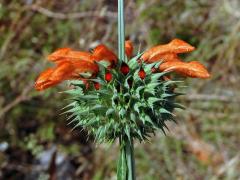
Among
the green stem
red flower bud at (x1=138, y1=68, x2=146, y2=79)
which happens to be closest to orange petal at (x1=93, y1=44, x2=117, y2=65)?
red flower bud at (x1=138, y1=68, x2=146, y2=79)

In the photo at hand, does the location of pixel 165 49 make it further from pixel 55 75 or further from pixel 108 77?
pixel 55 75

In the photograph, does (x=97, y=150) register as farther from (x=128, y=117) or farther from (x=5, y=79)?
(x=128, y=117)

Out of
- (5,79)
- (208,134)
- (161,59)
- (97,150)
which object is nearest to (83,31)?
(5,79)

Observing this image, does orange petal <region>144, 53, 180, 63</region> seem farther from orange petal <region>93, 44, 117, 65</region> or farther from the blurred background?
the blurred background

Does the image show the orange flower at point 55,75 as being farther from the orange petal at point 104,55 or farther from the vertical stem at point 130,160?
the vertical stem at point 130,160

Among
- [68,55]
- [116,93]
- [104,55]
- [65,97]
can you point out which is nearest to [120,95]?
[116,93]

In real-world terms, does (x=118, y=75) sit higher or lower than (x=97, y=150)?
higher
